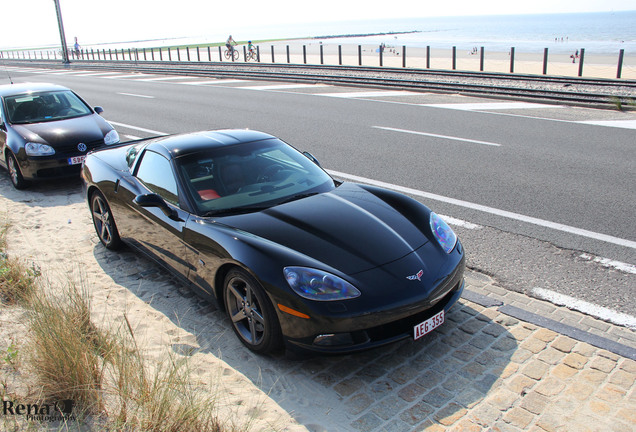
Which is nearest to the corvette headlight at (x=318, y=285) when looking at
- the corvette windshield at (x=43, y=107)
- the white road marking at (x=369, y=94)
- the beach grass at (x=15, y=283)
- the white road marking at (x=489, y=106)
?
the beach grass at (x=15, y=283)

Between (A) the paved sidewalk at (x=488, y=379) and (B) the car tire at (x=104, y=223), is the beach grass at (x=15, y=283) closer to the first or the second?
(B) the car tire at (x=104, y=223)

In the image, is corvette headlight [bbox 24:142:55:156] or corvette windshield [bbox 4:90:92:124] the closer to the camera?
corvette headlight [bbox 24:142:55:156]

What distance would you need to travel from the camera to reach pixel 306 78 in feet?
72.3

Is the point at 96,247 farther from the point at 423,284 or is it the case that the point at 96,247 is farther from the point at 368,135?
the point at 368,135

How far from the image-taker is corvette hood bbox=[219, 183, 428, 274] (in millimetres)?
3740

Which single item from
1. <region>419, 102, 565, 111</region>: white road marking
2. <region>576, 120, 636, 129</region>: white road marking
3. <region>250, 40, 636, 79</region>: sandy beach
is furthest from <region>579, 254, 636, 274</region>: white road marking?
<region>250, 40, 636, 79</region>: sandy beach

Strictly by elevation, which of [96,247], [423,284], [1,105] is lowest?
[96,247]

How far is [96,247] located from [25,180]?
3.07 m

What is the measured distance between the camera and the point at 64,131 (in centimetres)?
846

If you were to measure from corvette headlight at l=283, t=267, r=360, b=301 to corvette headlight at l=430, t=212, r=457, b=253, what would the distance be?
3.18 feet

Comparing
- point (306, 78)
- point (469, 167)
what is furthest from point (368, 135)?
point (306, 78)

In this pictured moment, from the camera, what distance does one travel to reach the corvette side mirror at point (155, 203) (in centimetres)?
454

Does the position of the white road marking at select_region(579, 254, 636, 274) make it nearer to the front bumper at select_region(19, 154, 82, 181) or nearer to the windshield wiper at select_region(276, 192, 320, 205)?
the windshield wiper at select_region(276, 192, 320, 205)

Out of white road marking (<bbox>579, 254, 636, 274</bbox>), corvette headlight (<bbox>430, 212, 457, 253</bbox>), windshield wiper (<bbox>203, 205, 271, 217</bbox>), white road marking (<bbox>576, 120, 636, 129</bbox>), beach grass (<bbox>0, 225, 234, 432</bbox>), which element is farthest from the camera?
white road marking (<bbox>576, 120, 636, 129</bbox>)
